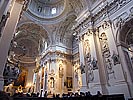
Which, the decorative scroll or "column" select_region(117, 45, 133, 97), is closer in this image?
"column" select_region(117, 45, 133, 97)

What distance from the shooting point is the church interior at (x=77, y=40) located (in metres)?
5.67

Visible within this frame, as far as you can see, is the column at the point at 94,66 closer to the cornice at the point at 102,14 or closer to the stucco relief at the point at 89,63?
the stucco relief at the point at 89,63

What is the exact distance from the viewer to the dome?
17.9 m

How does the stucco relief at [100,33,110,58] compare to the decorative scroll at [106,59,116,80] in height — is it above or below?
above

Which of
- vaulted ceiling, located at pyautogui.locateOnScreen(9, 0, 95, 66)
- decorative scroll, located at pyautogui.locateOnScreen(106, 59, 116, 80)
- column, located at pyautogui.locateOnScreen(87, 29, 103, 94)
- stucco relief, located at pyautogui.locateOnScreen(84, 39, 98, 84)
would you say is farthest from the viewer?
vaulted ceiling, located at pyautogui.locateOnScreen(9, 0, 95, 66)

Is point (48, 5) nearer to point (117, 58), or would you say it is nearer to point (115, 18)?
point (115, 18)

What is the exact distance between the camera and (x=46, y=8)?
19.2 meters

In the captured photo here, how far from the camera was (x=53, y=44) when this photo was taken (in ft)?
58.1

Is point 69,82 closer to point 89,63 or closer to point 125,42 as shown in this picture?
point 89,63

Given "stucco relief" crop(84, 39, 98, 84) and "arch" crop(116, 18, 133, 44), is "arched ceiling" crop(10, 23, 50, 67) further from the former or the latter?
"arch" crop(116, 18, 133, 44)

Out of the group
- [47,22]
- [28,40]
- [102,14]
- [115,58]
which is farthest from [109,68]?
[28,40]

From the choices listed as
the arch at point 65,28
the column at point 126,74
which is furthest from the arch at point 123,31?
the arch at point 65,28

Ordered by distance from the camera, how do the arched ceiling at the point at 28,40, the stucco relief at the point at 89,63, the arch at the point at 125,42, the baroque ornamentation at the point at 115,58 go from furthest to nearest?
1. the arched ceiling at the point at 28,40
2. the stucco relief at the point at 89,63
3. the baroque ornamentation at the point at 115,58
4. the arch at the point at 125,42

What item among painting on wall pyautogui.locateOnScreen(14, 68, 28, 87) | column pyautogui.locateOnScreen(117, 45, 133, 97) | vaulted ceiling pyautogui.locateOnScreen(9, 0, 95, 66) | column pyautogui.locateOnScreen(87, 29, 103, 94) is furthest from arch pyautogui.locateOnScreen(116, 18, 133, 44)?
painting on wall pyautogui.locateOnScreen(14, 68, 28, 87)
